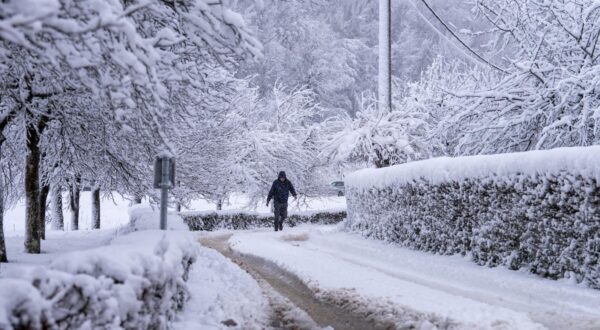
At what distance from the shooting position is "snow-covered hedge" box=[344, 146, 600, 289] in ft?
24.6

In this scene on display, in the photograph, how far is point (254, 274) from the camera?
9938 millimetres

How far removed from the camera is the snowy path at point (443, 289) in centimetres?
596

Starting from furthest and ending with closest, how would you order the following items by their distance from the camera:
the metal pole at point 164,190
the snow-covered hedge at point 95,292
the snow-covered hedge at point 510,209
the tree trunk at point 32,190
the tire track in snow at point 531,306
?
the tree trunk at point 32,190 < the metal pole at point 164,190 < the snow-covered hedge at point 510,209 < the tire track in snow at point 531,306 < the snow-covered hedge at point 95,292

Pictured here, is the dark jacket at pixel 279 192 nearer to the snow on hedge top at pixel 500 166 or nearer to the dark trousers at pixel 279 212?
the dark trousers at pixel 279 212

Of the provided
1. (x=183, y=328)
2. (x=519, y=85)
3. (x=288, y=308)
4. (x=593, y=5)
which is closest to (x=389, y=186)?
(x=519, y=85)

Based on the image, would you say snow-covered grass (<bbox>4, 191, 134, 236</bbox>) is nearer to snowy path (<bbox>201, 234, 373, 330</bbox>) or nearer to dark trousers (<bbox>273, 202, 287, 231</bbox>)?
dark trousers (<bbox>273, 202, 287, 231</bbox>)

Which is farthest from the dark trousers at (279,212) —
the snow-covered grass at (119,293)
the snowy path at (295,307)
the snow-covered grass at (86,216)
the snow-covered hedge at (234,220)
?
the snow-covered grass at (119,293)

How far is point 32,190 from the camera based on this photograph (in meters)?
10.8

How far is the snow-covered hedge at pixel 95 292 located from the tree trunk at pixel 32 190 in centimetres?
667

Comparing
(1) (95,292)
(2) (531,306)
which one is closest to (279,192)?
(2) (531,306)

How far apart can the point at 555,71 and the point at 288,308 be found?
26.6ft

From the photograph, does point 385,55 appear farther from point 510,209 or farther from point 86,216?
point 86,216

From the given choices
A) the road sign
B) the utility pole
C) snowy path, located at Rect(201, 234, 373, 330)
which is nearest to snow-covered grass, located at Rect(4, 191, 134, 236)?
the utility pole

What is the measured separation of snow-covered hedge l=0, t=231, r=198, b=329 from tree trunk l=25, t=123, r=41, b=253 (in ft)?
21.9
